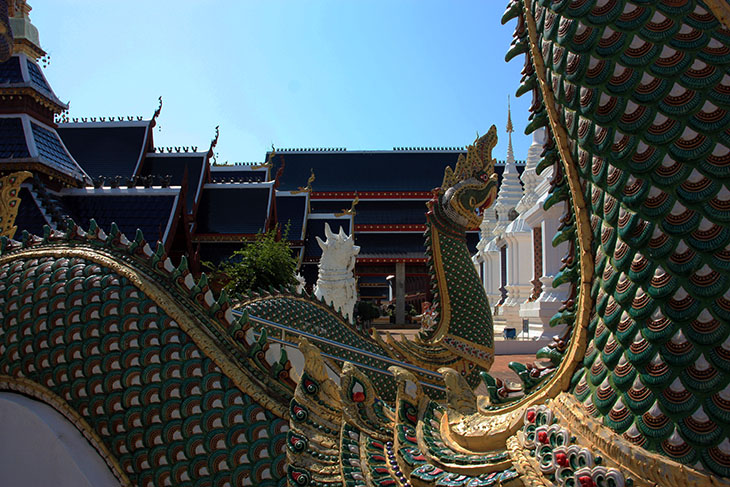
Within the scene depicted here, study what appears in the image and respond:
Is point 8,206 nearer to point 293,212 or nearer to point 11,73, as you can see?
point 11,73

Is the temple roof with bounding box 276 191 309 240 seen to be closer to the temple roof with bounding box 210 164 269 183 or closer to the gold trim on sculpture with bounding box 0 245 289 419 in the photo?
the temple roof with bounding box 210 164 269 183

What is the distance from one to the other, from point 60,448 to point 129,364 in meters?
0.36

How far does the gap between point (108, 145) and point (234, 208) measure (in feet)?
16.7

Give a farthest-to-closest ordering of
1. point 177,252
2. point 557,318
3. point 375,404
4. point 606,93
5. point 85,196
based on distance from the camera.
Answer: point 177,252, point 85,196, point 375,404, point 557,318, point 606,93

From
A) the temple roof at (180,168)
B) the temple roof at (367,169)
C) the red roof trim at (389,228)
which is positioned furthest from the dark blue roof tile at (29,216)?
the temple roof at (367,169)

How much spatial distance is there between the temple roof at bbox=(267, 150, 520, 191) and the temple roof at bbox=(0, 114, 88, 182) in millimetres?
19997

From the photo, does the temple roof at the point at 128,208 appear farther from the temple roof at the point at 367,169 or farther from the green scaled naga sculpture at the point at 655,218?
the temple roof at the point at 367,169

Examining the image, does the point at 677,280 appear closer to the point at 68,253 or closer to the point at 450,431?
the point at 450,431

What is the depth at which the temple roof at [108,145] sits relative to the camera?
19234mm

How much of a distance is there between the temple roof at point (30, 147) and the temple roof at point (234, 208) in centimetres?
686

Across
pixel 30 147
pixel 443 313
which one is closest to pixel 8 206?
pixel 443 313

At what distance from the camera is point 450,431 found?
4.08 ft

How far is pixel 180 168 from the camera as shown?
64.8ft

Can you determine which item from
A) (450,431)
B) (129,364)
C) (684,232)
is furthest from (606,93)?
(129,364)
